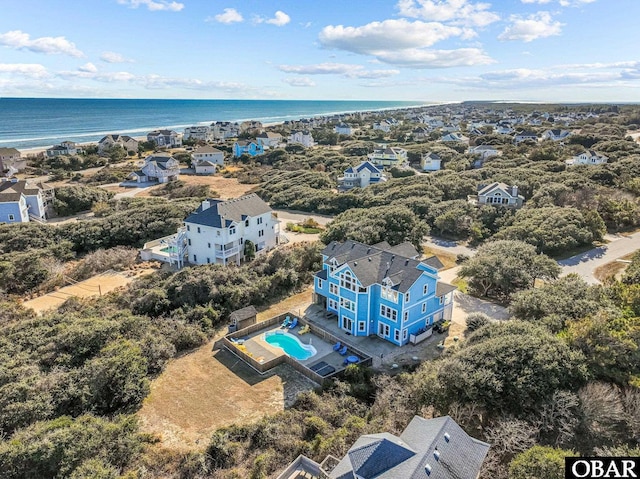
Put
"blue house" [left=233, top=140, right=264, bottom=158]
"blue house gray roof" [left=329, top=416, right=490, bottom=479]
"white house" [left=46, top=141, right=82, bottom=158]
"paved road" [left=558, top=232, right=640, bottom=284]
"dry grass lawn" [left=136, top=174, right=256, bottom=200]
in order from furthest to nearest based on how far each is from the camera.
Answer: "blue house" [left=233, top=140, right=264, bottom=158] < "white house" [left=46, top=141, right=82, bottom=158] < "dry grass lawn" [left=136, top=174, right=256, bottom=200] < "paved road" [left=558, top=232, right=640, bottom=284] < "blue house gray roof" [left=329, top=416, right=490, bottom=479]

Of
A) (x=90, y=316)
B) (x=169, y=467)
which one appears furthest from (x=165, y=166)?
(x=169, y=467)

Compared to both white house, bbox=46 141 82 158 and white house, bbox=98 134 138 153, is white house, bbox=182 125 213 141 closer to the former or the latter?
white house, bbox=98 134 138 153

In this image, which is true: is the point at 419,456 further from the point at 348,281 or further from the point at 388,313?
the point at 348,281

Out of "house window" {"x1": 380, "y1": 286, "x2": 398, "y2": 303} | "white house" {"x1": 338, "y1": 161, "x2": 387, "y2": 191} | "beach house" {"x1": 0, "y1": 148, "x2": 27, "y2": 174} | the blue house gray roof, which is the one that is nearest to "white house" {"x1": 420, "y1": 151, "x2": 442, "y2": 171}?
"white house" {"x1": 338, "y1": 161, "x2": 387, "y2": 191}

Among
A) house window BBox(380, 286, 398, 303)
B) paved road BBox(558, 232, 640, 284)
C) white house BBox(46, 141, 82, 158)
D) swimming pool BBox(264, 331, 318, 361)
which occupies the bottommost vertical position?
swimming pool BBox(264, 331, 318, 361)

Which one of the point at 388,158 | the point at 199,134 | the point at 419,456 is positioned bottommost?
the point at 419,456

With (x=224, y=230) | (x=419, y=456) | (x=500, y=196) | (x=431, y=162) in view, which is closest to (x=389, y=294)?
(x=419, y=456)


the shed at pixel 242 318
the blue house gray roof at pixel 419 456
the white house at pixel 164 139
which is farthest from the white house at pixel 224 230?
the white house at pixel 164 139
